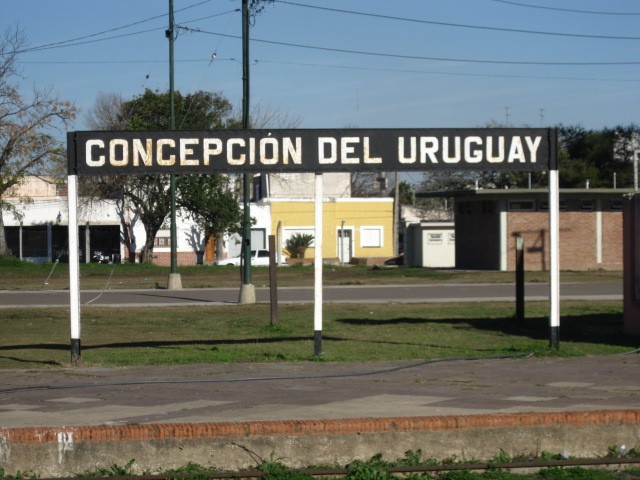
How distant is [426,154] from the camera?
1528 cm

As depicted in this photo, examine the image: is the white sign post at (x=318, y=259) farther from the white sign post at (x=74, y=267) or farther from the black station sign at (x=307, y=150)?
the white sign post at (x=74, y=267)

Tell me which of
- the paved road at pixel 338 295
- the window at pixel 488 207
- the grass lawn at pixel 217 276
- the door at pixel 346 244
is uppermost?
the window at pixel 488 207

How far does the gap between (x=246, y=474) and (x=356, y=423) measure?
107cm

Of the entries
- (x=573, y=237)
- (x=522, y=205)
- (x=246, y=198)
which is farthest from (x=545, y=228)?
(x=246, y=198)

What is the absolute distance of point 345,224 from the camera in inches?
2692

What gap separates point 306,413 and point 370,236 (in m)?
60.0

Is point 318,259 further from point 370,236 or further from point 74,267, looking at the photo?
point 370,236

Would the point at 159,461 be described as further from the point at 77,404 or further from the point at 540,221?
the point at 540,221

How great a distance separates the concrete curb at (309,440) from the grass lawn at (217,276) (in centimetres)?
3194

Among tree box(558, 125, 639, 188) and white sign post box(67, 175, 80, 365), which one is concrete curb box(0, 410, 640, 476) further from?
tree box(558, 125, 639, 188)

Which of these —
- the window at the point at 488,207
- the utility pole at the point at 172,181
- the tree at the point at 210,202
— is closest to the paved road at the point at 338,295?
the utility pole at the point at 172,181

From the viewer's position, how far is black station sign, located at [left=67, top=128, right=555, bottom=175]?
587 inches

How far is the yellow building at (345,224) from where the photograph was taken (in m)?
66.8

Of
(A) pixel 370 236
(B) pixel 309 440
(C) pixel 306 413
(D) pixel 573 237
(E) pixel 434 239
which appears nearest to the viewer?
(B) pixel 309 440
